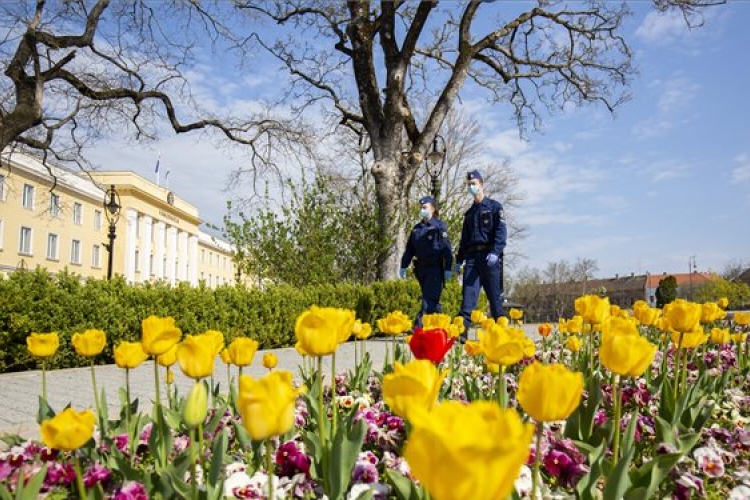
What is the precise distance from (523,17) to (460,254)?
35.3 ft

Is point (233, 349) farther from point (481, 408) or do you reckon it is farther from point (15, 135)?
point (15, 135)

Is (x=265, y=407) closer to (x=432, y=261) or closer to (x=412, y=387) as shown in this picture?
(x=412, y=387)

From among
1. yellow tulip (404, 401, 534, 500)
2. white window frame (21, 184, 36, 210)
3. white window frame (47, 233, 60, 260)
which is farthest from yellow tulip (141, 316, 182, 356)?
white window frame (47, 233, 60, 260)

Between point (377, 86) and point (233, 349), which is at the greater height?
point (377, 86)

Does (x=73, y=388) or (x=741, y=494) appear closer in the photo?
(x=741, y=494)

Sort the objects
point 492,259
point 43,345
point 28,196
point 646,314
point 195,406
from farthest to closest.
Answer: point 28,196 → point 492,259 → point 646,314 → point 43,345 → point 195,406

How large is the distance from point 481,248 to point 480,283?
51 cm

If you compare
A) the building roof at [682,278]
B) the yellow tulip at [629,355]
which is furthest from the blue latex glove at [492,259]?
the building roof at [682,278]

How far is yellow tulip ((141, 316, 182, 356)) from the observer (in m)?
1.78

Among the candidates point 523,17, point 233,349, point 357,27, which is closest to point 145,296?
point 233,349

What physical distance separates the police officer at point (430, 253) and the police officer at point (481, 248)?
0.67 m

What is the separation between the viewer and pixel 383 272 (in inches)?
582

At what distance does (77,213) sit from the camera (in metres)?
43.6

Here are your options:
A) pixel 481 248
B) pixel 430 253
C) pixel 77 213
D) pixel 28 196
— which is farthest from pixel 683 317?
pixel 77 213
